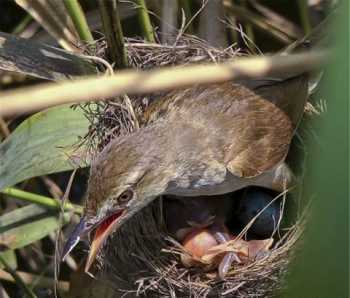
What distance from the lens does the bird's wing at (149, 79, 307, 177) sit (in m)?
2.35

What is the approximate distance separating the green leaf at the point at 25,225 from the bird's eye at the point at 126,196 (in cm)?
78

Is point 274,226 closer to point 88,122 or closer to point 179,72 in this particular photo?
point 88,122

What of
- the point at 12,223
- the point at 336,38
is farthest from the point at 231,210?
the point at 336,38

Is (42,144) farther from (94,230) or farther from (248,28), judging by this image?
(248,28)

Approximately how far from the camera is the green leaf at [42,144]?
8.00ft

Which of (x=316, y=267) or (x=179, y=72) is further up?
(x=179, y=72)

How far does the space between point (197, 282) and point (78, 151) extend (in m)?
0.57

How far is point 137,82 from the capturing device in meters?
0.91

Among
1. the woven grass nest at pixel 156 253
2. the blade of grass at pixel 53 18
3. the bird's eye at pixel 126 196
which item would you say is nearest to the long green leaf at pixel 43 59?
the woven grass nest at pixel 156 253

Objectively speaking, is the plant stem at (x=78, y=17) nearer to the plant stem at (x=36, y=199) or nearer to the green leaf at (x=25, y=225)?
the plant stem at (x=36, y=199)

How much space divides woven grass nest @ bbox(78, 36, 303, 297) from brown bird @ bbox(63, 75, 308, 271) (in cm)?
10

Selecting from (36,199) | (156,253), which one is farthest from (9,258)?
(156,253)

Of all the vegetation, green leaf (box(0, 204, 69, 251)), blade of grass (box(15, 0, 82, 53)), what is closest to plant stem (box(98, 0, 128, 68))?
the vegetation

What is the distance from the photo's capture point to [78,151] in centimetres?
245
